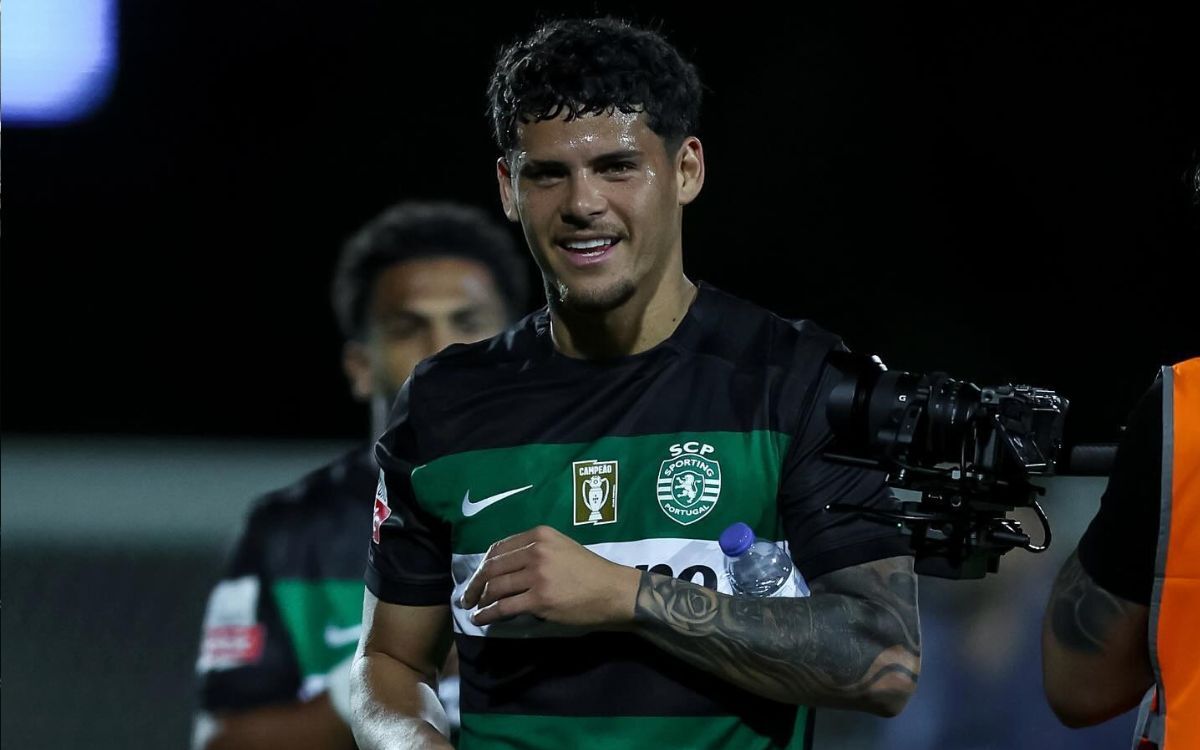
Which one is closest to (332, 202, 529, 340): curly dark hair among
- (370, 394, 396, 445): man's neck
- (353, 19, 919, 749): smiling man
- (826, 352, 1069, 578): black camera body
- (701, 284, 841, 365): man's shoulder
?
(370, 394, 396, 445): man's neck

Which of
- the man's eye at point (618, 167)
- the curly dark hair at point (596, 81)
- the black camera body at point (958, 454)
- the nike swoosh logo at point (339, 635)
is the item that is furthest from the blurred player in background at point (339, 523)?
the black camera body at point (958, 454)

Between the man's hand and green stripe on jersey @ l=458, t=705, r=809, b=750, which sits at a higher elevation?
the man's hand

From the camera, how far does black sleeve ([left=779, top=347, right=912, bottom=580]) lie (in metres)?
1.68

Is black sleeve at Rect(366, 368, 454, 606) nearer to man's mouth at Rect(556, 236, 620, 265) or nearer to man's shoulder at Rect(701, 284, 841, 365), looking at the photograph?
man's mouth at Rect(556, 236, 620, 265)

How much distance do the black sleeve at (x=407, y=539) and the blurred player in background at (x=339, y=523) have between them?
1.20 meters

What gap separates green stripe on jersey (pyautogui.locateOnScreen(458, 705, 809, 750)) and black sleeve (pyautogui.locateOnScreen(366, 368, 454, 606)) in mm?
254

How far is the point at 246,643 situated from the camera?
311 centimetres

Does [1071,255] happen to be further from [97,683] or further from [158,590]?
[97,683]

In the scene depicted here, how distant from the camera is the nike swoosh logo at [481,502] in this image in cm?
182

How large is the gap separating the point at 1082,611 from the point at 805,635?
0.32 m

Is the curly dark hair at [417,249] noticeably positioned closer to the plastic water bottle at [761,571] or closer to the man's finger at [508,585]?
the plastic water bottle at [761,571]

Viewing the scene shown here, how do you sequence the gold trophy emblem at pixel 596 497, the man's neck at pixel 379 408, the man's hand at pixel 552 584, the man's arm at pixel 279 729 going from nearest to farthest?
the man's hand at pixel 552 584 → the gold trophy emblem at pixel 596 497 → the man's arm at pixel 279 729 → the man's neck at pixel 379 408

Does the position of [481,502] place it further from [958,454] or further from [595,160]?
[958,454]

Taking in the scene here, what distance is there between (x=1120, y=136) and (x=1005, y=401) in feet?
7.29
